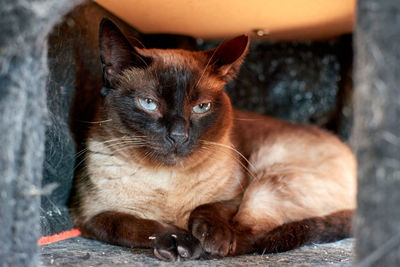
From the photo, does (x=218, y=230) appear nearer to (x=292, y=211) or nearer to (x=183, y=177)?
(x=183, y=177)

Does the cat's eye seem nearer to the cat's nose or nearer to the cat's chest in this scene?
the cat's nose

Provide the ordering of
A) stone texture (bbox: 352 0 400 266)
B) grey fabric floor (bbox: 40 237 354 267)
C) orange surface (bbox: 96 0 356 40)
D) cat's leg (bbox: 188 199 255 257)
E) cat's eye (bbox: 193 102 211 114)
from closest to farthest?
stone texture (bbox: 352 0 400 266), grey fabric floor (bbox: 40 237 354 267), cat's leg (bbox: 188 199 255 257), cat's eye (bbox: 193 102 211 114), orange surface (bbox: 96 0 356 40)

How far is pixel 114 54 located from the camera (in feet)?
6.18

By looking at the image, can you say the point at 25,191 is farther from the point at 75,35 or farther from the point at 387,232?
the point at 75,35

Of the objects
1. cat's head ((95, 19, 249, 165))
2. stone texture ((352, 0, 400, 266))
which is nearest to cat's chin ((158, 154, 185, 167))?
cat's head ((95, 19, 249, 165))

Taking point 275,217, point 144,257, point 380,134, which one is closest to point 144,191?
point 144,257

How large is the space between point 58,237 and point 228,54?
1132 mm

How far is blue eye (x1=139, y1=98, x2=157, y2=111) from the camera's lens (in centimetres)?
180

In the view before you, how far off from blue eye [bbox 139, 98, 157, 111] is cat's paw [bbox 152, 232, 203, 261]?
526mm

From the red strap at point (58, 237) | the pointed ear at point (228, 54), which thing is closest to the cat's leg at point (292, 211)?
the pointed ear at point (228, 54)

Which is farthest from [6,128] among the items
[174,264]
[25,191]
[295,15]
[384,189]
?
[295,15]

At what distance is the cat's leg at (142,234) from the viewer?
5.25 ft

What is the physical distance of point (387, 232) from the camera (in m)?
0.94

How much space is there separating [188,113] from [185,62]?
0.93ft
